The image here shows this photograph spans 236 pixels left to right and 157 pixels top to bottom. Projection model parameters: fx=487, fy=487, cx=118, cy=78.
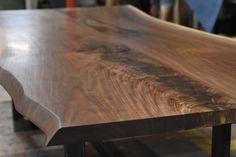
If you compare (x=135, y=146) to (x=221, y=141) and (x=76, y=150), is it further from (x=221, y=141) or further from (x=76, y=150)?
(x=76, y=150)

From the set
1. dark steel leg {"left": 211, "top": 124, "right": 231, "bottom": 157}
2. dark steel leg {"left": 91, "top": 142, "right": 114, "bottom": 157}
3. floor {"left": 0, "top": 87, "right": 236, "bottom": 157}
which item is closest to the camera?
dark steel leg {"left": 211, "top": 124, "right": 231, "bottom": 157}

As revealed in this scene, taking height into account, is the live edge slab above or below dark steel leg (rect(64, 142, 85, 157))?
above

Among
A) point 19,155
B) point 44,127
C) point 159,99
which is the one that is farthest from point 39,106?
point 19,155

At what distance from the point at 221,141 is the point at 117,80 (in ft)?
1.06

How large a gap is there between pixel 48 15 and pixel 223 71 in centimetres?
Answer: 119

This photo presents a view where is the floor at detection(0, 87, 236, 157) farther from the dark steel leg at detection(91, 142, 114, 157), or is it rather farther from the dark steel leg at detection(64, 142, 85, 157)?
the dark steel leg at detection(64, 142, 85, 157)

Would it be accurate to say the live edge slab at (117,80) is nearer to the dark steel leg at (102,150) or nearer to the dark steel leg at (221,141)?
the dark steel leg at (221,141)

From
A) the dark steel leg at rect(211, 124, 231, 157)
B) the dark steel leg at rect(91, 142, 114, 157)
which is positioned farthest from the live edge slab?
the dark steel leg at rect(91, 142, 114, 157)

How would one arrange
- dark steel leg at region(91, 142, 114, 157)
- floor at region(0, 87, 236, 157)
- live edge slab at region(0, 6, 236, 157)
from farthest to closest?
floor at region(0, 87, 236, 157), dark steel leg at region(91, 142, 114, 157), live edge slab at region(0, 6, 236, 157)

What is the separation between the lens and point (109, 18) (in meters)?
2.05

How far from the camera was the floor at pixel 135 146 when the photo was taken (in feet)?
5.76

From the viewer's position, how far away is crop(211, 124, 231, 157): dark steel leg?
1179 mm

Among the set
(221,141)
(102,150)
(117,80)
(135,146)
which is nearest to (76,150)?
(117,80)

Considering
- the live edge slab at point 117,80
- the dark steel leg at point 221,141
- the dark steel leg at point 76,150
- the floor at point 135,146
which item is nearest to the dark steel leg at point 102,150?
the floor at point 135,146
